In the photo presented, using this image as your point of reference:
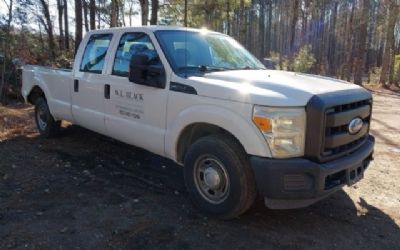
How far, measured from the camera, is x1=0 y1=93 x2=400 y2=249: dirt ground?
12.8 ft

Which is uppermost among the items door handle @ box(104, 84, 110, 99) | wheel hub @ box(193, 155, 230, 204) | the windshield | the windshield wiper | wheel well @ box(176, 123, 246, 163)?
the windshield

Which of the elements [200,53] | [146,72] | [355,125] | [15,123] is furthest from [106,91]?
[15,123]

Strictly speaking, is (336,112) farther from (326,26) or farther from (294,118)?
(326,26)

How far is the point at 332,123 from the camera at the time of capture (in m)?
3.88

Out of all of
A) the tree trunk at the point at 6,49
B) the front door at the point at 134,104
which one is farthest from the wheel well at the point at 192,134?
the tree trunk at the point at 6,49

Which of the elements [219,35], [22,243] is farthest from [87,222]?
[219,35]

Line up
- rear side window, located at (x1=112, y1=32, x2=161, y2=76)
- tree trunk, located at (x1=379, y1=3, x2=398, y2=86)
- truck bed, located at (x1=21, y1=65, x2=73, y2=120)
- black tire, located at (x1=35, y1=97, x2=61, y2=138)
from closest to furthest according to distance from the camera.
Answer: rear side window, located at (x1=112, y1=32, x2=161, y2=76)
truck bed, located at (x1=21, y1=65, x2=73, y2=120)
black tire, located at (x1=35, y1=97, x2=61, y2=138)
tree trunk, located at (x1=379, y1=3, x2=398, y2=86)

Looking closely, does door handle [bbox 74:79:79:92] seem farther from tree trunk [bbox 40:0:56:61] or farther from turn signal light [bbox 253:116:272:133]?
tree trunk [bbox 40:0:56:61]

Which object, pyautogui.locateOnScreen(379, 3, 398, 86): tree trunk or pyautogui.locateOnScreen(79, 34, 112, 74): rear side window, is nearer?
pyautogui.locateOnScreen(79, 34, 112, 74): rear side window

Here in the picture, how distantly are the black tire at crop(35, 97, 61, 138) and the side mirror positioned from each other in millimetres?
3237

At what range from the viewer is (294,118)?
149 inches

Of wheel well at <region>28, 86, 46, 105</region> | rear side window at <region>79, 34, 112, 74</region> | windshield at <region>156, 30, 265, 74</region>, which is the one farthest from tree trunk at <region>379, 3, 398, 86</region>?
rear side window at <region>79, 34, 112, 74</region>

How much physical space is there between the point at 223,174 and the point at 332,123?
116cm

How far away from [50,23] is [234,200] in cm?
2427
